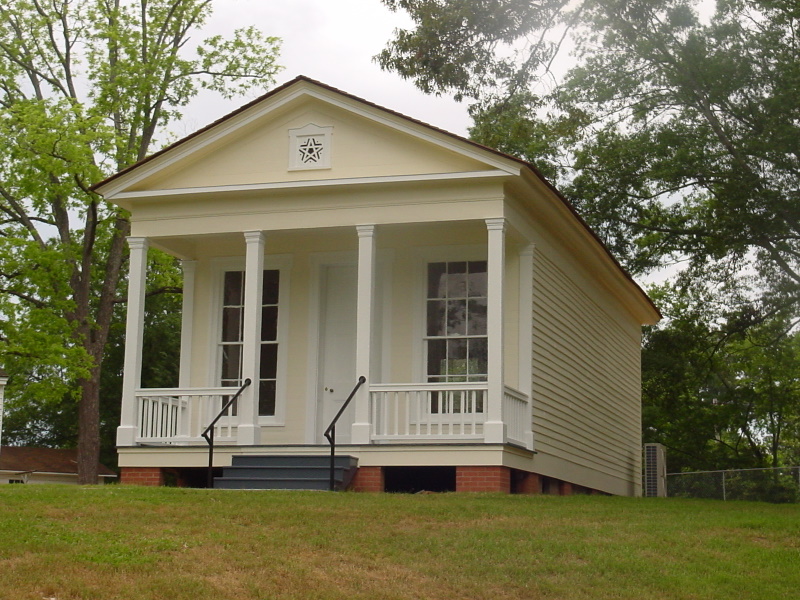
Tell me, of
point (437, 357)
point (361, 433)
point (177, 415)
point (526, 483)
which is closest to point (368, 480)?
point (361, 433)

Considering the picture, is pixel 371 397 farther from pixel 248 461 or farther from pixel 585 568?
pixel 585 568

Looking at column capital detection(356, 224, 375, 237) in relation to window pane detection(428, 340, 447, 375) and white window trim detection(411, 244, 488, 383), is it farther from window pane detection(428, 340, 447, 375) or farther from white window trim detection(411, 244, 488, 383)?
window pane detection(428, 340, 447, 375)

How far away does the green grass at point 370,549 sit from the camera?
9.25m

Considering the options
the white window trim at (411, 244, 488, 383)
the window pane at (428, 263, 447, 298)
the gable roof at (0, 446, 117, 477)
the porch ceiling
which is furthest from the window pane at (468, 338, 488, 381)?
the gable roof at (0, 446, 117, 477)

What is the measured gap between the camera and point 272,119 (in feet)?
55.7

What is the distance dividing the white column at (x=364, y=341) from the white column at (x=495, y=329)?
1590 millimetres

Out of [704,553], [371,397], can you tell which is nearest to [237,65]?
[371,397]

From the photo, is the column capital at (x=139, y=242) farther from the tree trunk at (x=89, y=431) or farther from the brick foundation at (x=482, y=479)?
the tree trunk at (x=89, y=431)

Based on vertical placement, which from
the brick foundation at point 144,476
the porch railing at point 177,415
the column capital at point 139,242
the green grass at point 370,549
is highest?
the column capital at point 139,242

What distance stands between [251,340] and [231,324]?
2.07 metres

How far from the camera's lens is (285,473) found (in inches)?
610

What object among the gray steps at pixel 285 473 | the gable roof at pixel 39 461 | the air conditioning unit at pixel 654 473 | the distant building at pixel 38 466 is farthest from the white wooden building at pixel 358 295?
the distant building at pixel 38 466

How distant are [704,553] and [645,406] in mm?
31456

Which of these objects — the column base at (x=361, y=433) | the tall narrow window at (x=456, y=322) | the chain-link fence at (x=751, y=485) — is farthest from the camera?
the chain-link fence at (x=751, y=485)
